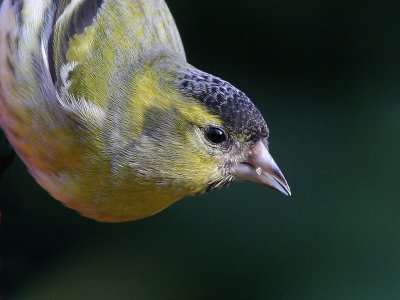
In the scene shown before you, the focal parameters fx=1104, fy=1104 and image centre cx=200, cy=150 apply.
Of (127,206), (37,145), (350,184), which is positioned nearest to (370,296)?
(350,184)

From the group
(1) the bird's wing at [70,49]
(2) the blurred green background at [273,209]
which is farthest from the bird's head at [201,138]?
(2) the blurred green background at [273,209]

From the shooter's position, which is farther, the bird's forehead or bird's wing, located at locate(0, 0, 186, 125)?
bird's wing, located at locate(0, 0, 186, 125)

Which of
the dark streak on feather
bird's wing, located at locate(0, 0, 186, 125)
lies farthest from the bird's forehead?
the dark streak on feather

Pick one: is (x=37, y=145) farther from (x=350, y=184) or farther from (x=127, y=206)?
(x=350, y=184)

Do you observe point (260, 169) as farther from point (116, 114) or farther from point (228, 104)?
point (116, 114)

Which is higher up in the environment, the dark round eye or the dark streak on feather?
the dark streak on feather

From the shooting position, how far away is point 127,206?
2.68m

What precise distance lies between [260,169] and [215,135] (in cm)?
14

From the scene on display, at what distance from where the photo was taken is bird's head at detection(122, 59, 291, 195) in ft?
8.20

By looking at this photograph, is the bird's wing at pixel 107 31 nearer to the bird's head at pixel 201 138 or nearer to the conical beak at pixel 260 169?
the bird's head at pixel 201 138

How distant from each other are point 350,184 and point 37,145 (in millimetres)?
1219


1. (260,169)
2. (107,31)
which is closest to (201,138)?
(260,169)

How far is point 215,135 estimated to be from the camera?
2.51 m

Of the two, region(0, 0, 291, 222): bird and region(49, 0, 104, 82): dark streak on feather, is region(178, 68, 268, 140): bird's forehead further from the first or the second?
region(49, 0, 104, 82): dark streak on feather
